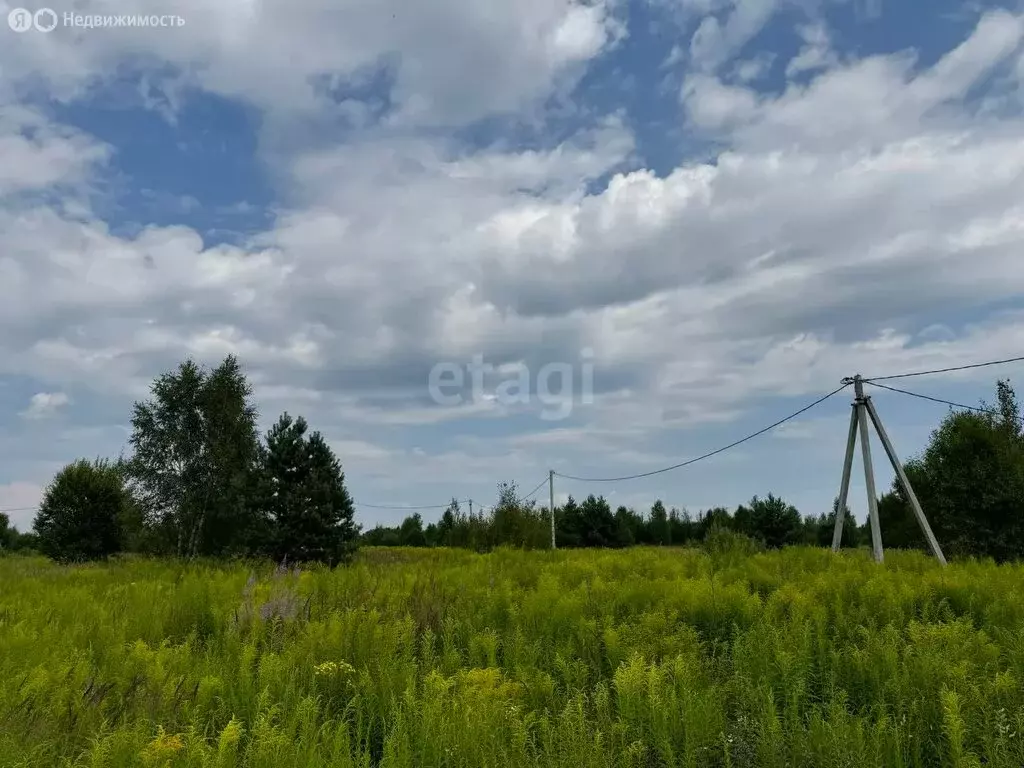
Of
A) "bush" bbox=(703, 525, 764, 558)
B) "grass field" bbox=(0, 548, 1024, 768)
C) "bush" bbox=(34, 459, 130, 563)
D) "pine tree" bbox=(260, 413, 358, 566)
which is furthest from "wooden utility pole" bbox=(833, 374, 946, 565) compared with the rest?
"bush" bbox=(34, 459, 130, 563)

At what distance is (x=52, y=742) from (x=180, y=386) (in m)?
34.5

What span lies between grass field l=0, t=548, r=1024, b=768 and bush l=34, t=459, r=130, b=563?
34.6 m

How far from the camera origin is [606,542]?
1949 inches

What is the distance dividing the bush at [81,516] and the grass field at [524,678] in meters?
34.6

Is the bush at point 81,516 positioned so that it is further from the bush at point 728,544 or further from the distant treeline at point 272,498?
the bush at point 728,544

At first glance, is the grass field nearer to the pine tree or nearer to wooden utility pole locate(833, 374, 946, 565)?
wooden utility pole locate(833, 374, 946, 565)

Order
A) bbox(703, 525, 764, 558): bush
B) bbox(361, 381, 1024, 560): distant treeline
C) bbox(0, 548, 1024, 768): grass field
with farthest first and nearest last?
bbox(361, 381, 1024, 560): distant treeline → bbox(703, 525, 764, 558): bush → bbox(0, 548, 1024, 768): grass field

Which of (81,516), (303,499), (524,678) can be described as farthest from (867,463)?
(81,516)

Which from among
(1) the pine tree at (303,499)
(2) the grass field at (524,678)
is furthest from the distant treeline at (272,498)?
(2) the grass field at (524,678)

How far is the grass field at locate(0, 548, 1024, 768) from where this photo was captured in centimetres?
366

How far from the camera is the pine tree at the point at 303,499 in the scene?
28.4 metres

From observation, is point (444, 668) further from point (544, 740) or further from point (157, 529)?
point (157, 529)

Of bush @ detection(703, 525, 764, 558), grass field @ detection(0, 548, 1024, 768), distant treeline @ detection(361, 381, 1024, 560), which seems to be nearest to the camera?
grass field @ detection(0, 548, 1024, 768)

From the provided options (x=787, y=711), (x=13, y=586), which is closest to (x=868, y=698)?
(x=787, y=711)
